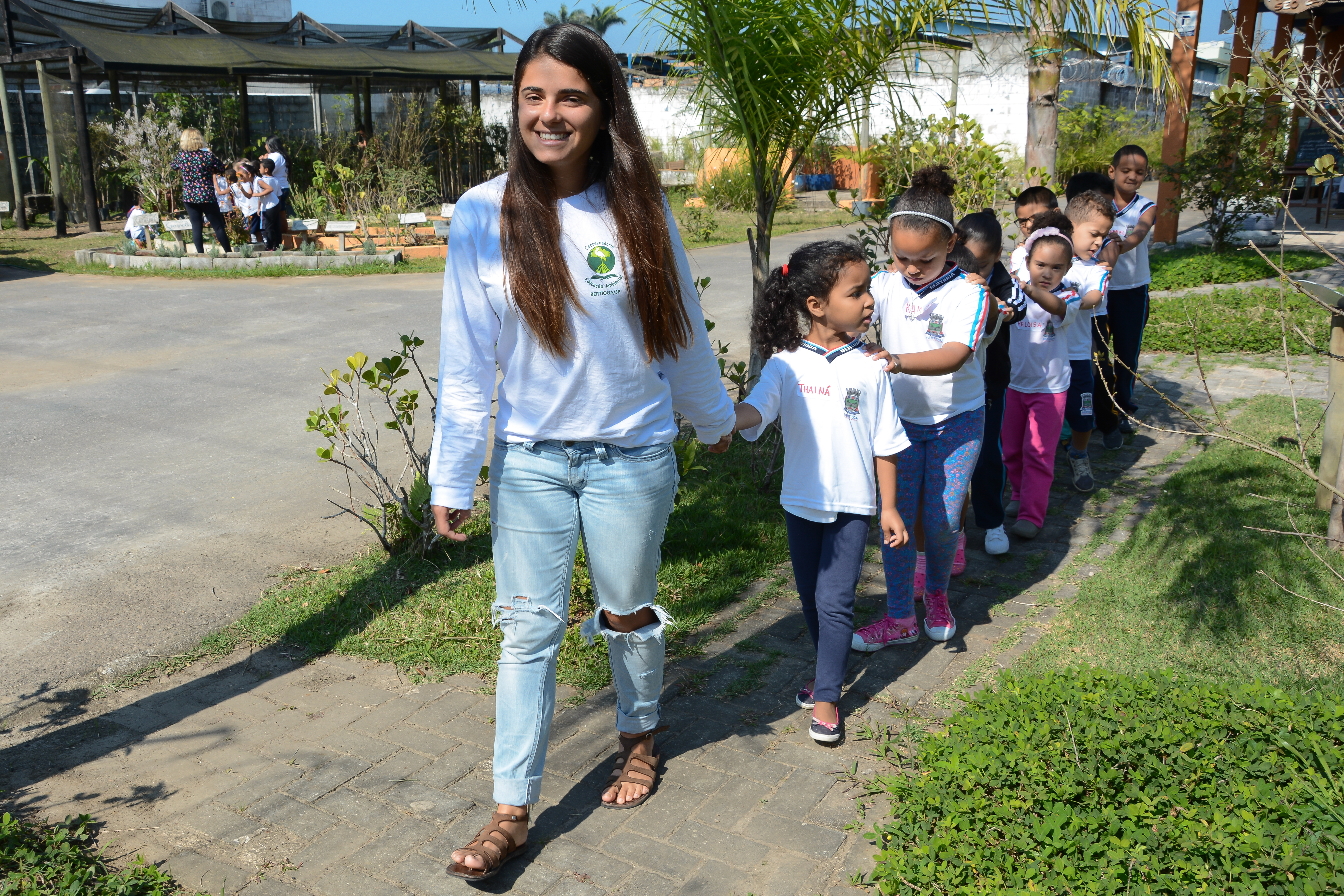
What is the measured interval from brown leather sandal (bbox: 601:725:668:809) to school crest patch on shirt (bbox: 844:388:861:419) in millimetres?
1152

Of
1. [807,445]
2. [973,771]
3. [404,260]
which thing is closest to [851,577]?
[807,445]

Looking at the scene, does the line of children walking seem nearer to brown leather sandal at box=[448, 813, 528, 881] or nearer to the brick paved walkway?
the brick paved walkway

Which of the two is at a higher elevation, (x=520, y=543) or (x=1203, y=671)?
(x=520, y=543)

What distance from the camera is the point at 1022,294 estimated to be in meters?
4.54

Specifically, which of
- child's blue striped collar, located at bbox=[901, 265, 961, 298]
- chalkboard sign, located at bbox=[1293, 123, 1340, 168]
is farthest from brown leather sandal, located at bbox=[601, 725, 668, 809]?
chalkboard sign, located at bbox=[1293, 123, 1340, 168]

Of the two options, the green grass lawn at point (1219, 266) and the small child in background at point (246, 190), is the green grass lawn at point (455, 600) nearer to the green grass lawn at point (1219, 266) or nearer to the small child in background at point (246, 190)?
the green grass lawn at point (1219, 266)

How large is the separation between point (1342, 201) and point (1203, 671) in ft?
63.5

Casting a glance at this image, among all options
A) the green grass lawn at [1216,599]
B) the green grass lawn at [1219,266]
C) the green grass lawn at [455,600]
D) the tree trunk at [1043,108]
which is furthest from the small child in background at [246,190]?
the green grass lawn at [1216,599]

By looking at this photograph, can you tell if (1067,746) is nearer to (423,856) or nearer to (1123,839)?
(1123,839)

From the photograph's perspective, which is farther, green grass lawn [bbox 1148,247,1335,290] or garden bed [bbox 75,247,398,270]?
garden bed [bbox 75,247,398,270]

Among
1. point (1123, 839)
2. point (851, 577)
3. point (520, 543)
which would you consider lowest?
point (1123, 839)

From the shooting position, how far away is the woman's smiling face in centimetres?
251

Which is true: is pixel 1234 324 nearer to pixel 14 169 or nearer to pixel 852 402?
pixel 852 402

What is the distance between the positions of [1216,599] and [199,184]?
14.0 m
